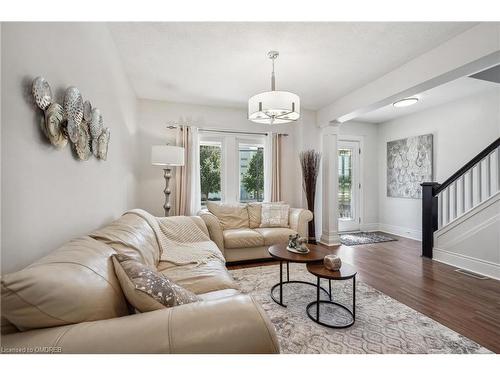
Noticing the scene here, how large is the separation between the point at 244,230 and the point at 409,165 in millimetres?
3831

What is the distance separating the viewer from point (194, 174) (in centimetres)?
381

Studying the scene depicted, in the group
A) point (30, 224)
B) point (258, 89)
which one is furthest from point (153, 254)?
point (258, 89)

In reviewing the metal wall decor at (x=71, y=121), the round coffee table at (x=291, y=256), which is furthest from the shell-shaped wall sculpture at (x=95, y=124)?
the round coffee table at (x=291, y=256)

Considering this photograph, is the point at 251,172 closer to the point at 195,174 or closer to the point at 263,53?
the point at 195,174

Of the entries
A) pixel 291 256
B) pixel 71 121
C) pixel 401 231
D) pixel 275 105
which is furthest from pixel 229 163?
pixel 401 231

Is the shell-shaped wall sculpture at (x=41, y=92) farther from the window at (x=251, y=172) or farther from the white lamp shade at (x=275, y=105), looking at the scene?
the window at (x=251, y=172)

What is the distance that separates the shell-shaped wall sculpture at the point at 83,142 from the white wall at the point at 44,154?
0.05m

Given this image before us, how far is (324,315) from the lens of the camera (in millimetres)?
1880

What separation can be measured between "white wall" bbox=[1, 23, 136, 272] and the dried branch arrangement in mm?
3056

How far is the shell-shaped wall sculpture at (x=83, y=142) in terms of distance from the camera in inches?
56.1

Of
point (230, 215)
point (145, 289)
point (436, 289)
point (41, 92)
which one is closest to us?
point (145, 289)

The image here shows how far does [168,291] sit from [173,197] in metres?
3.01

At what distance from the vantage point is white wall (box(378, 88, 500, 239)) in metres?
3.56
